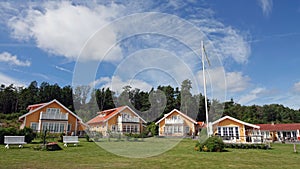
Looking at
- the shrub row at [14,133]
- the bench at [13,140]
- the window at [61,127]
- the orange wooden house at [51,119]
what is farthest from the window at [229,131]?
the window at [61,127]

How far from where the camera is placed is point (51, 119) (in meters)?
33.1

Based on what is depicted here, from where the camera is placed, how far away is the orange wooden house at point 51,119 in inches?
1271

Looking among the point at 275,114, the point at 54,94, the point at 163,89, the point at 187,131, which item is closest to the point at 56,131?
the point at 187,131

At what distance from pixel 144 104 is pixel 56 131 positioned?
27.9 metres

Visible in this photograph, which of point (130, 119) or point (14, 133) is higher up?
point (130, 119)

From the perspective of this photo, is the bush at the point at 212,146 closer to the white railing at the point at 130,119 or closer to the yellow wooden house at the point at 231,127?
the white railing at the point at 130,119

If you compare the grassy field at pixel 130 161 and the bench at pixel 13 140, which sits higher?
the bench at pixel 13 140

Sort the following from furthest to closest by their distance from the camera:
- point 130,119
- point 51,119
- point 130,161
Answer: point 51,119 → point 130,119 → point 130,161

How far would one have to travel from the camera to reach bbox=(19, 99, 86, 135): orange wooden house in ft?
106

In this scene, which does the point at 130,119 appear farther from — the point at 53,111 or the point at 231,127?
the point at 53,111

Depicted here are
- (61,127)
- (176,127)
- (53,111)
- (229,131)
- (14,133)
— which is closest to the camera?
(14,133)

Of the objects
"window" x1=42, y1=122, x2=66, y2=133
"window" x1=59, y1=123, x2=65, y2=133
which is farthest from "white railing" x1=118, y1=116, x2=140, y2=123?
"window" x1=42, y1=122, x2=66, y2=133

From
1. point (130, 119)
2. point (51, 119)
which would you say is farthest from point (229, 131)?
point (51, 119)

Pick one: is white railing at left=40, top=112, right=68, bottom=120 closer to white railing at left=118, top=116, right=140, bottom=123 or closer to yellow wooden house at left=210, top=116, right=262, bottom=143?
white railing at left=118, top=116, right=140, bottom=123
